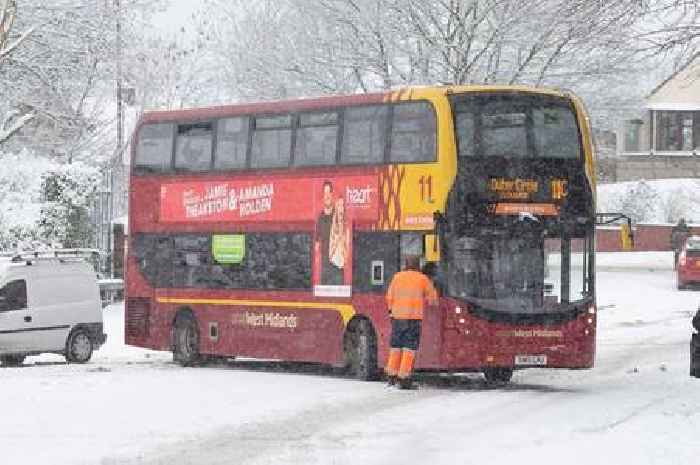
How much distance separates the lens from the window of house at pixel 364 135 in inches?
984

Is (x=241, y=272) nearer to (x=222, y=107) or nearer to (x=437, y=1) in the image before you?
(x=222, y=107)

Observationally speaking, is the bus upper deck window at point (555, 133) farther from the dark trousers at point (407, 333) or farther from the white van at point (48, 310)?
the white van at point (48, 310)

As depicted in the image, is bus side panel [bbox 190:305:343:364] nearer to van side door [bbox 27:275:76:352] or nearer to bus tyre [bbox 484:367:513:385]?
bus tyre [bbox 484:367:513:385]

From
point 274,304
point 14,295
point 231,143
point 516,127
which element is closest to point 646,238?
point 14,295

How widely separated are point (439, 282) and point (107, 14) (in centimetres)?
2229

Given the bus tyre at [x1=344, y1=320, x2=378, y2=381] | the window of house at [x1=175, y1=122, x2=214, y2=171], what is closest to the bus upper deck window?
the bus tyre at [x1=344, y1=320, x2=378, y2=381]

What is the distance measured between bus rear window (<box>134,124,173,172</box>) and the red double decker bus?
0.10ft

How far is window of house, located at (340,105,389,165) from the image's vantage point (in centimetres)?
2498

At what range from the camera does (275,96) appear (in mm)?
52094

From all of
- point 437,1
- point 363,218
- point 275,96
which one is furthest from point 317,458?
point 275,96

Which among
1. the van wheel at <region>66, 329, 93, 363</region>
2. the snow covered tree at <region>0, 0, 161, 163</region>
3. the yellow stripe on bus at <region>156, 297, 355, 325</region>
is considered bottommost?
the van wheel at <region>66, 329, 93, 363</region>

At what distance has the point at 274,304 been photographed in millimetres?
27578

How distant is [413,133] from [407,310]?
271 centimetres

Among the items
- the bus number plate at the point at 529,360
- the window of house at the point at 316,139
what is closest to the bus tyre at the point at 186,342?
the window of house at the point at 316,139
